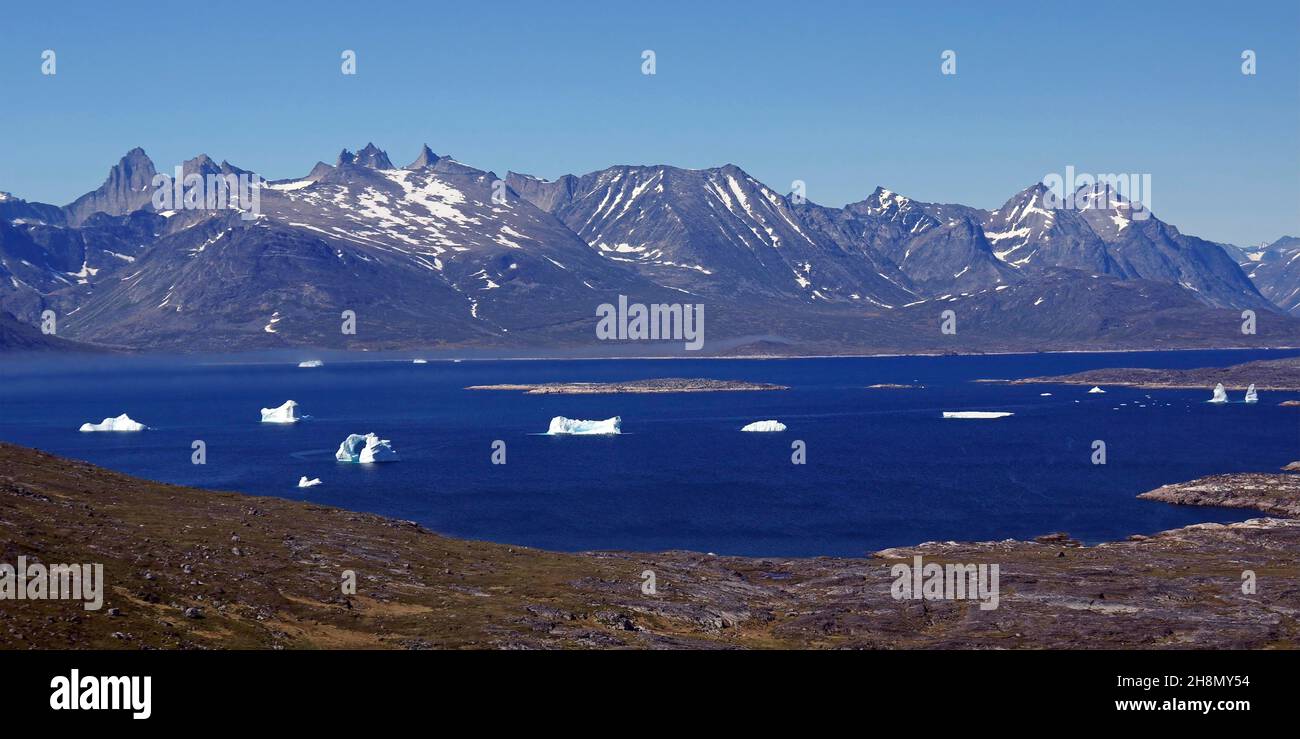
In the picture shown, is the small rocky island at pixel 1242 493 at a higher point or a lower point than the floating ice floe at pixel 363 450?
lower

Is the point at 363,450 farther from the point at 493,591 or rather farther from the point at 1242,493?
the point at 1242,493

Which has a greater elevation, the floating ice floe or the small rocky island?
the floating ice floe

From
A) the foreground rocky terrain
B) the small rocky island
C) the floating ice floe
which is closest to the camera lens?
the foreground rocky terrain

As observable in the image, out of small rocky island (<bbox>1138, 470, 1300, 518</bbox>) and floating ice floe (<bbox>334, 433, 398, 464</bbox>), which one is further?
floating ice floe (<bbox>334, 433, 398, 464</bbox>)

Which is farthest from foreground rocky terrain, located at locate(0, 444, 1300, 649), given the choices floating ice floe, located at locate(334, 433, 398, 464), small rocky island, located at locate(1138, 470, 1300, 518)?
floating ice floe, located at locate(334, 433, 398, 464)

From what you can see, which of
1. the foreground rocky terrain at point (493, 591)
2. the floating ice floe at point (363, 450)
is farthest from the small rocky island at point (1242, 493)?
the floating ice floe at point (363, 450)

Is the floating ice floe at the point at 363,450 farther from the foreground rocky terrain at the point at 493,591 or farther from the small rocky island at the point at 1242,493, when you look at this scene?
the small rocky island at the point at 1242,493

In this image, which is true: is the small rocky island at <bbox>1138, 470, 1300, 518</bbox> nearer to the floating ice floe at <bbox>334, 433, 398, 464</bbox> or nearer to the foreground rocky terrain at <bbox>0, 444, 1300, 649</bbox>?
the foreground rocky terrain at <bbox>0, 444, 1300, 649</bbox>
